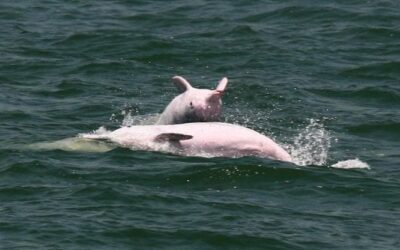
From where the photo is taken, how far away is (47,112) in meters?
23.7

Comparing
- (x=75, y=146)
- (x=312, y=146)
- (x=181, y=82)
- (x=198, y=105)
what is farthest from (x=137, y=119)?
(x=312, y=146)

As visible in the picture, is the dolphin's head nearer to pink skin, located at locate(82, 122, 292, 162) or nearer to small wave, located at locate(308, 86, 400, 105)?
pink skin, located at locate(82, 122, 292, 162)

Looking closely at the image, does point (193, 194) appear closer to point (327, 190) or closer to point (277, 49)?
point (327, 190)

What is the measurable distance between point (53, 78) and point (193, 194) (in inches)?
367

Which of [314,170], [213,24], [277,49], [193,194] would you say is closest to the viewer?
[193,194]

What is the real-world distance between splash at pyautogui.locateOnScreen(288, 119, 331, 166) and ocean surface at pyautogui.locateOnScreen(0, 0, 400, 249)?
5 centimetres

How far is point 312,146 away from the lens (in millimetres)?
21422

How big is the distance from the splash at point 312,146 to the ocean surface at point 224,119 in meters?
0.05

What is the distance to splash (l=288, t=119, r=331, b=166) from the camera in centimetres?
2034

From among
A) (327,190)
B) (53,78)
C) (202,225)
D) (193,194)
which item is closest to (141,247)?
(202,225)

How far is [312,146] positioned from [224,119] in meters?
Answer: 2.68

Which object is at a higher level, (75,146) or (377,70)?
(377,70)

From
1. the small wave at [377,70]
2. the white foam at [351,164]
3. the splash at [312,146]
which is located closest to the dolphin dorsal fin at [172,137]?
the splash at [312,146]

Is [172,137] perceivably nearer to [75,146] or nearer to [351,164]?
[75,146]
